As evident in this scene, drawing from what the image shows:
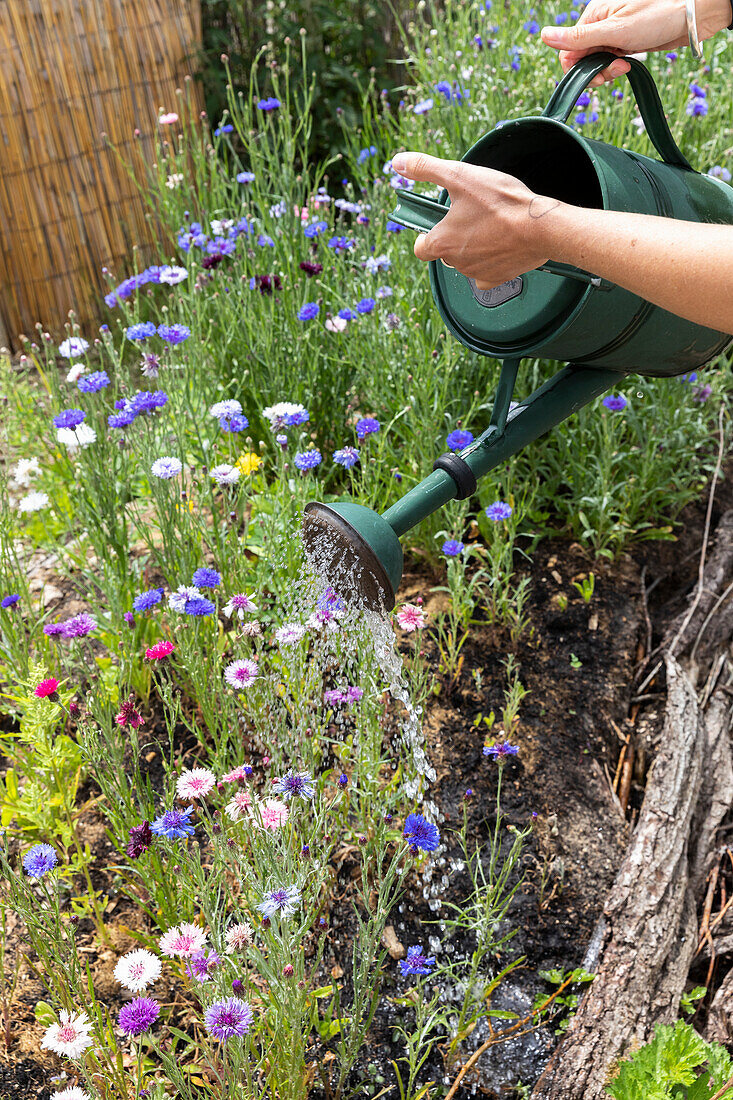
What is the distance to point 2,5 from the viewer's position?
3.88 meters

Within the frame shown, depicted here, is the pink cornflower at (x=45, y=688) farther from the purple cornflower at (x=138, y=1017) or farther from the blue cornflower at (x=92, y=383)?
the blue cornflower at (x=92, y=383)

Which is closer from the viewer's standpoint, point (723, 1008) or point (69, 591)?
point (723, 1008)

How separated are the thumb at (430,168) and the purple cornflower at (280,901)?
0.92 meters

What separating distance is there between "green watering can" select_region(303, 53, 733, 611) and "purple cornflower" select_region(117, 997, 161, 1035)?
594 millimetres

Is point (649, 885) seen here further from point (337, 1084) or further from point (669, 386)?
point (669, 386)

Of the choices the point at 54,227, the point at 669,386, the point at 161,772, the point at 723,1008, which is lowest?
the point at 723,1008

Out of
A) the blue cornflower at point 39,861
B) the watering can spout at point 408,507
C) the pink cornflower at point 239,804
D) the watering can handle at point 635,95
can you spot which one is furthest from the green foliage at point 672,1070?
the watering can handle at point 635,95

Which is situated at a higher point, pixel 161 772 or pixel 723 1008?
pixel 161 772

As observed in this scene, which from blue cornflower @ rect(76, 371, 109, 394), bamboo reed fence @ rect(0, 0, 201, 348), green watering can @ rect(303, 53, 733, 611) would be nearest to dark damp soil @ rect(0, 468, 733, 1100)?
green watering can @ rect(303, 53, 733, 611)

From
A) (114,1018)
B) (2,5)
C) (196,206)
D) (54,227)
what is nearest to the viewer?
(114,1018)

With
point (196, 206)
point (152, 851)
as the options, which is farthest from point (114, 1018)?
point (196, 206)

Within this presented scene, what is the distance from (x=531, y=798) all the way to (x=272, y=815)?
77cm

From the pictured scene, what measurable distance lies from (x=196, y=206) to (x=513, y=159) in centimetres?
241

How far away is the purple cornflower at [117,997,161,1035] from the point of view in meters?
1.16
